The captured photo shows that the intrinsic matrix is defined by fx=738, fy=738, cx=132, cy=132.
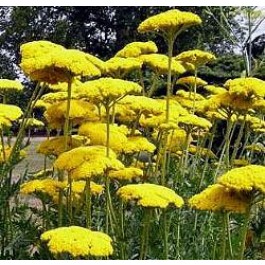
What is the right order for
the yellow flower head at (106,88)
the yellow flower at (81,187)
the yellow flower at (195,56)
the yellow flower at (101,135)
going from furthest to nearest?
1. the yellow flower at (195,56)
2. the yellow flower at (81,187)
3. the yellow flower at (101,135)
4. the yellow flower head at (106,88)

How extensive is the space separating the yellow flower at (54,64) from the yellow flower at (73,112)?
0.38 feet

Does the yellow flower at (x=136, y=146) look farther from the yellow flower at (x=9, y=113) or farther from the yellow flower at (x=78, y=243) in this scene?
the yellow flower at (x=78, y=243)

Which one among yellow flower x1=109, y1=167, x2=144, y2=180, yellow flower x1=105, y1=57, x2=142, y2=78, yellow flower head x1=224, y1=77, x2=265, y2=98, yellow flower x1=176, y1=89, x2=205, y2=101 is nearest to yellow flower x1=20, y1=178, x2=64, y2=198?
yellow flower x1=109, y1=167, x2=144, y2=180

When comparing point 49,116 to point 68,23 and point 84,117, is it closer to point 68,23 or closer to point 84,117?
point 84,117

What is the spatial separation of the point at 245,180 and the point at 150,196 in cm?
29

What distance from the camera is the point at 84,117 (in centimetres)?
234

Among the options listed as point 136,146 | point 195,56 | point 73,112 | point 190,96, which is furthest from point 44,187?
point 190,96

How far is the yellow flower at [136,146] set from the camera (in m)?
2.38

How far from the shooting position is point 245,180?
1772 mm

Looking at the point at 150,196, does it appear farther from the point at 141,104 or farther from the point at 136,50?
the point at 136,50

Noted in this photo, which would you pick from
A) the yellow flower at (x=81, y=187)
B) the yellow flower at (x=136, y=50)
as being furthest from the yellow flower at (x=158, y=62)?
the yellow flower at (x=81, y=187)

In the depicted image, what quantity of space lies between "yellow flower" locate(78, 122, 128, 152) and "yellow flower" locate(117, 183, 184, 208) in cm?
26
